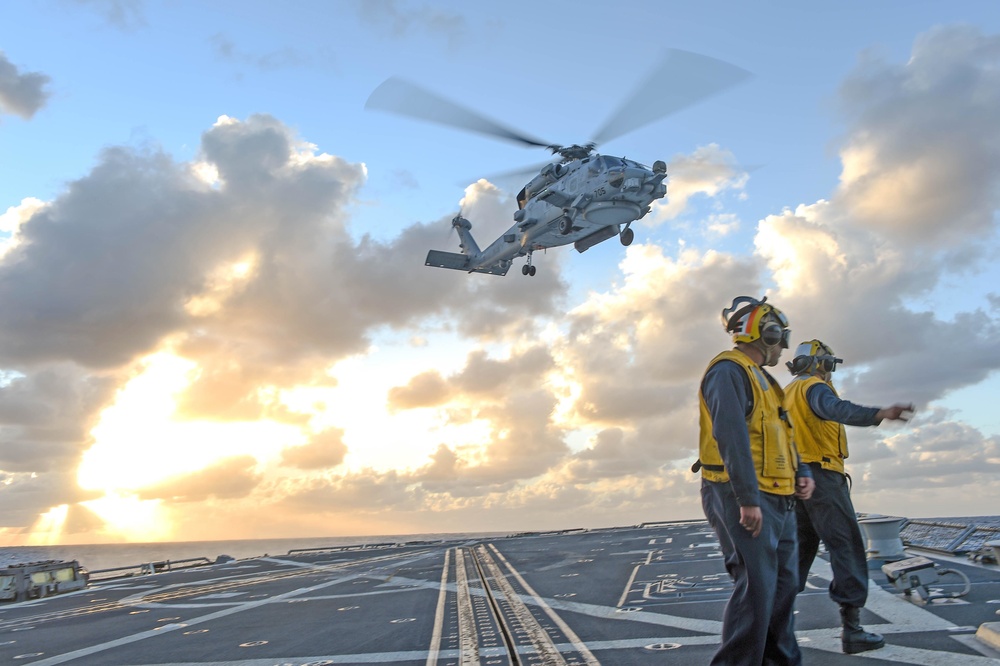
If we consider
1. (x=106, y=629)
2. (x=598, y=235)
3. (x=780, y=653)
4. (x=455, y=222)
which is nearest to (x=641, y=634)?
(x=780, y=653)

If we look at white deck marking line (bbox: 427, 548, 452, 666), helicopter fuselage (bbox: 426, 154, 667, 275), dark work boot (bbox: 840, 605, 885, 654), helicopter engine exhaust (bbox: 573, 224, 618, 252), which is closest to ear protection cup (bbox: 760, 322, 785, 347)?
dark work boot (bbox: 840, 605, 885, 654)

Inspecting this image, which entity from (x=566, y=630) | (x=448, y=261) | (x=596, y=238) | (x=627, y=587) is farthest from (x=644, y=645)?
(x=448, y=261)

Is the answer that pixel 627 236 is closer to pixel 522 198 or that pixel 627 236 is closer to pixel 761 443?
pixel 522 198

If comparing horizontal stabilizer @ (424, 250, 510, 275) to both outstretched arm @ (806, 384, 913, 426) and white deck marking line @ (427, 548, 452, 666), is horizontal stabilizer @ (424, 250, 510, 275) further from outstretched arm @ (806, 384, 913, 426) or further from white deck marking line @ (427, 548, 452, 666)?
outstretched arm @ (806, 384, 913, 426)

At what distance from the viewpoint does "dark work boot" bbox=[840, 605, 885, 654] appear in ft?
18.6

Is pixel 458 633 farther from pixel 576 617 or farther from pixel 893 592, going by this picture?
pixel 893 592

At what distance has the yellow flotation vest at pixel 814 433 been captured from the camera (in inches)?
258

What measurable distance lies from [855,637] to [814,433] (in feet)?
5.76

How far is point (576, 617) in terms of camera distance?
8453 millimetres

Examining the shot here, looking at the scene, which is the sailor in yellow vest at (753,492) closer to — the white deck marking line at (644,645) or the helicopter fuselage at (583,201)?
the white deck marking line at (644,645)

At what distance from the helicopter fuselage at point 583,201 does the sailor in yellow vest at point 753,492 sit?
22169 mm

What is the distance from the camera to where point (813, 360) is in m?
6.71

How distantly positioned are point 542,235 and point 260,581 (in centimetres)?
1717

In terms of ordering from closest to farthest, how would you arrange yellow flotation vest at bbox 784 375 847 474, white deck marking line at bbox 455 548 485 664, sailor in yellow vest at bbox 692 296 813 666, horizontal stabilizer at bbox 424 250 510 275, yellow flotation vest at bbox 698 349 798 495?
sailor in yellow vest at bbox 692 296 813 666 → yellow flotation vest at bbox 698 349 798 495 → yellow flotation vest at bbox 784 375 847 474 → white deck marking line at bbox 455 548 485 664 → horizontal stabilizer at bbox 424 250 510 275
